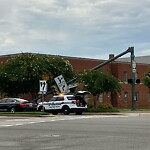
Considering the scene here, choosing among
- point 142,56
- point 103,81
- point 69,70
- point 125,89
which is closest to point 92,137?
point 103,81

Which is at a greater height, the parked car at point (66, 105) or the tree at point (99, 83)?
the tree at point (99, 83)

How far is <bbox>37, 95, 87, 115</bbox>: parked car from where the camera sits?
124 feet

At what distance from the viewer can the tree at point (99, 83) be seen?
4469cm

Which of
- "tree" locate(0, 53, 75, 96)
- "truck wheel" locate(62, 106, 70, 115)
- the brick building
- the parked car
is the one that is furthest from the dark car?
the brick building

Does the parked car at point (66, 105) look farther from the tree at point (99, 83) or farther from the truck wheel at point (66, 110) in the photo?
the tree at point (99, 83)

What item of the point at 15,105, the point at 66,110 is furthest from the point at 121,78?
the point at 66,110

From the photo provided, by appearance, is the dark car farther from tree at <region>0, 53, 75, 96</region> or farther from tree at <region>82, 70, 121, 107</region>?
tree at <region>0, 53, 75, 96</region>

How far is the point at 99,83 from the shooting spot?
1754 inches

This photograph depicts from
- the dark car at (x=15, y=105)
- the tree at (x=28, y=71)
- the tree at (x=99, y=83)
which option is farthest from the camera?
the tree at (x=28, y=71)

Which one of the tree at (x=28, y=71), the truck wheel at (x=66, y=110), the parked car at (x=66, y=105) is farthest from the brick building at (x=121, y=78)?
the truck wheel at (x=66, y=110)

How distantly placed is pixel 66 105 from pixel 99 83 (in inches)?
297

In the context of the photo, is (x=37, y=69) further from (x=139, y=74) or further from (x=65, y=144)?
(x=65, y=144)

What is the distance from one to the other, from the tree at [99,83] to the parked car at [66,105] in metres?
6.33

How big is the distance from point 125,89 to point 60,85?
31.0m
